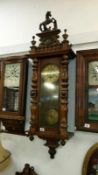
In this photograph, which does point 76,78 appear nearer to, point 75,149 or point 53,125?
point 53,125

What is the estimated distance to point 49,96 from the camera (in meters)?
1.45

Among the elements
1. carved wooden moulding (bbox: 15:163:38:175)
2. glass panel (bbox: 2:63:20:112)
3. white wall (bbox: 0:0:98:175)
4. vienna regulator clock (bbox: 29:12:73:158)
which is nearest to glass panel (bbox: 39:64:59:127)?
vienna regulator clock (bbox: 29:12:73:158)

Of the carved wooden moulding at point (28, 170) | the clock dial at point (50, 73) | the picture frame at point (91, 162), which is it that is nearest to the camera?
the picture frame at point (91, 162)

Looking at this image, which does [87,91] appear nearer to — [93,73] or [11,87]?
[93,73]

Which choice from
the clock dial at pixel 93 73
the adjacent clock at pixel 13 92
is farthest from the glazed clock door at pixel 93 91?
the adjacent clock at pixel 13 92

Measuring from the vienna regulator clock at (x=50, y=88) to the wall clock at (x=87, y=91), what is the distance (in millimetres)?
97

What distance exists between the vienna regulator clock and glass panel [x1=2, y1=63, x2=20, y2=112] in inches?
8.8

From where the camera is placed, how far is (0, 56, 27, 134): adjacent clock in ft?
5.25

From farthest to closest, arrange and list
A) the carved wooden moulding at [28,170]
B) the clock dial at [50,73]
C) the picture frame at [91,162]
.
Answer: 1. the carved wooden moulding at [28,170]
2. the clock dial at [50,73]
3. the picture frame at [91,162]

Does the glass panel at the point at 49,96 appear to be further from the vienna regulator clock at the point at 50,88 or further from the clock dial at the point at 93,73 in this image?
the clock dial at the point at 93,73

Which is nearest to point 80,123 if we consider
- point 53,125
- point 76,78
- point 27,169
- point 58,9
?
point 53,125

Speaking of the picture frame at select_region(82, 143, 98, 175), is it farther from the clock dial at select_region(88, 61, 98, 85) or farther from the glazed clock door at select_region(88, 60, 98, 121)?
the clock dial at select_region(88, 61, 98, 85)

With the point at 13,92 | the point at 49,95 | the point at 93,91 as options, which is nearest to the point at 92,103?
the point at 93,91

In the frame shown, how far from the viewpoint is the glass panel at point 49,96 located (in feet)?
4.63
